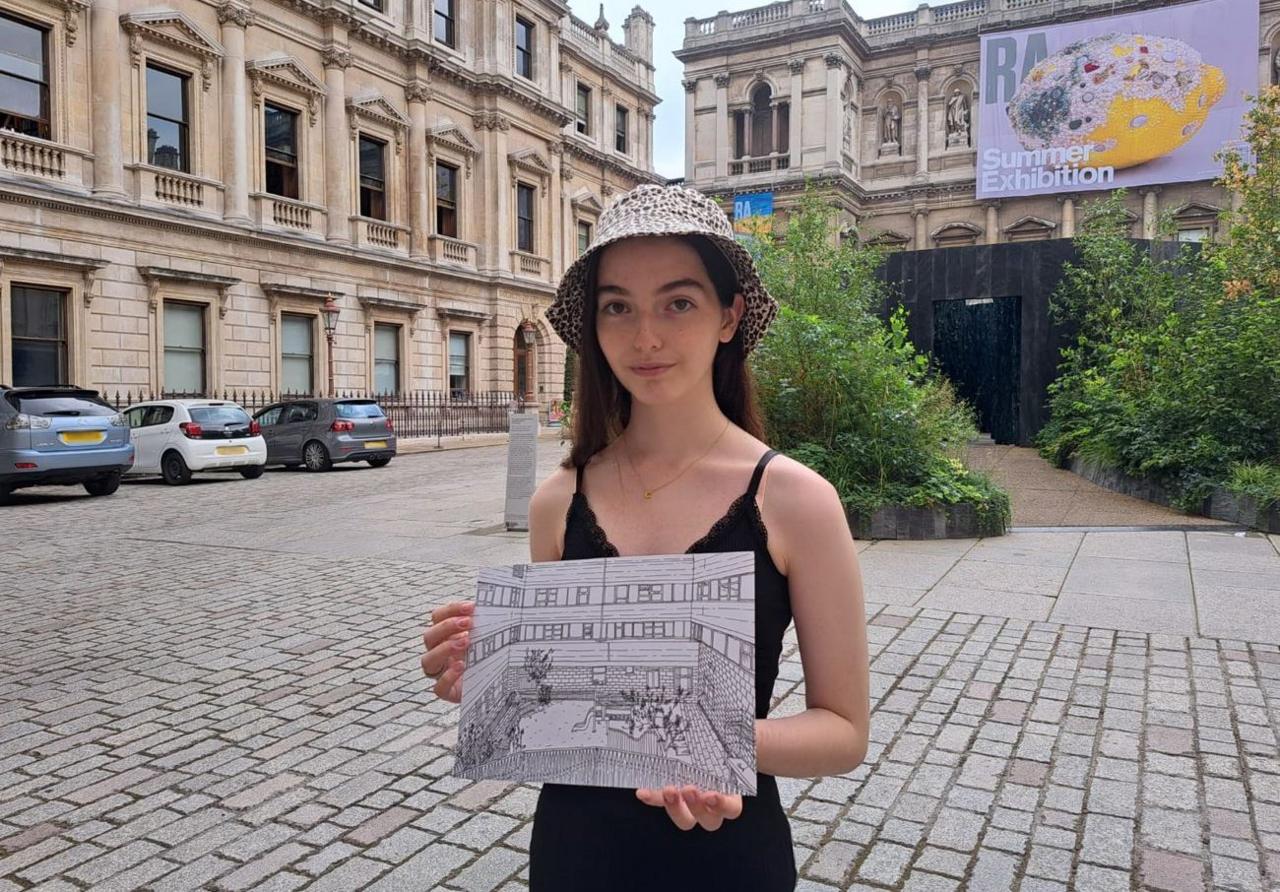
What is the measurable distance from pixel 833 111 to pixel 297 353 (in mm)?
30342

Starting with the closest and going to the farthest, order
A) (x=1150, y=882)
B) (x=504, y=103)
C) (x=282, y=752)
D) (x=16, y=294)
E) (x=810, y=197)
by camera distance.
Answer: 1. (x=1150, y=882)
2. (x=282, y=752)
3. (x=810, y=197)
4. (x=16, y=294)
5. (x=504, y=103)

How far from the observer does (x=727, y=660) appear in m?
1.20

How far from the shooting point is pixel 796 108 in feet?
152

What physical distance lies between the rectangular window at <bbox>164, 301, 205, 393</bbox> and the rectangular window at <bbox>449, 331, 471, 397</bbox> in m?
10.1

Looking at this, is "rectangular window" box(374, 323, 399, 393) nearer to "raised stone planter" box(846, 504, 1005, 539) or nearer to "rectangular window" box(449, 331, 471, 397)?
"rectangular window" box(449, 331, 471, 397)

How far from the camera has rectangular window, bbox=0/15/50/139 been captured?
1958cm

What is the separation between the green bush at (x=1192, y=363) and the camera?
11055 millimetres

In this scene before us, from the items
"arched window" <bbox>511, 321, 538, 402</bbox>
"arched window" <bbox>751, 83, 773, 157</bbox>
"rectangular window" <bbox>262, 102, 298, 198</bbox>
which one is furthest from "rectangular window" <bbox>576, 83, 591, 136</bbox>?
"rectangular window" <bbox>262, 102, 298, 198</bbox>

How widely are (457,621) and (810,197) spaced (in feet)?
47.3

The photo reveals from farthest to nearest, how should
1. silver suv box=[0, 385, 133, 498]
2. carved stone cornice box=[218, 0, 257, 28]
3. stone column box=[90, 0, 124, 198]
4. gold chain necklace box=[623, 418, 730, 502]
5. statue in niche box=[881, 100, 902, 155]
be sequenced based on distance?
statue in niche box=[881, 100, 902, 155] < carved stone cornice box=[218, 0, 257, 28] < stone column box=[90, 0, 124, 198] < silver suv box=[0, 385, 133, 498] < gold chain necklace box=[623, 418, 730, 502]

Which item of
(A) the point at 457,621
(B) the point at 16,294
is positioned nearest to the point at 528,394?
(B) the point at 16,294

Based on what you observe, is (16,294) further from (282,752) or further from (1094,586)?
(1094,586)

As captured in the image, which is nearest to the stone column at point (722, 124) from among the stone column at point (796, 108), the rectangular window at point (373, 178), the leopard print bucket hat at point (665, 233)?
the stone column at point (796, 108)

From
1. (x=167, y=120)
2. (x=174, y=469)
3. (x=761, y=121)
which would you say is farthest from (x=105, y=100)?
(x=761, y=121)
